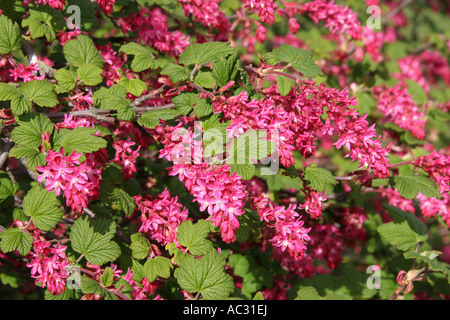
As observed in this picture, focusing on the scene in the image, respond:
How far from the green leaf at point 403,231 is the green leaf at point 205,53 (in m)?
1.77

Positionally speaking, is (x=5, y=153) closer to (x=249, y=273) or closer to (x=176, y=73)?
(x=176, y=73)

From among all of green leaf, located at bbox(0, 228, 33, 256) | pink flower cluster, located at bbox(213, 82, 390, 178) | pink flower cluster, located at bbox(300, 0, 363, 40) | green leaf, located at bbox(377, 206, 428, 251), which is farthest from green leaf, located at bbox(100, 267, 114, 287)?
pink flower cluster, located at bbox(300, 0, 363, 40)

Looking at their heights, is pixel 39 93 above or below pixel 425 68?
above

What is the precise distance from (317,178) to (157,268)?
1108 millimetres

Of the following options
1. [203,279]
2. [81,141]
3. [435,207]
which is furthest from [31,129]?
[435,207]

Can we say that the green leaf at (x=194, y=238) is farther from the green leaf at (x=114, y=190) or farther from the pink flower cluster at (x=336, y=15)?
the pink flower cluster at (x=336, y=15)

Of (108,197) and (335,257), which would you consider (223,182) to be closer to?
(108,197)

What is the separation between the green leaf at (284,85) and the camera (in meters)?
2.46

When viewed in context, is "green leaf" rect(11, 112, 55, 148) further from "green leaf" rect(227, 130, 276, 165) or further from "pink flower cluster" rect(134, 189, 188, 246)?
"green leaf" rect(227, 130, 276, 165)

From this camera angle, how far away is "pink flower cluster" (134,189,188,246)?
2.62m

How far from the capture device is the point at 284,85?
2486mm

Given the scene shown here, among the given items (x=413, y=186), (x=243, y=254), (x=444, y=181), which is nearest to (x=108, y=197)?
(x=243, y=254)

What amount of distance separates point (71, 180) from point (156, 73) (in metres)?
1.12

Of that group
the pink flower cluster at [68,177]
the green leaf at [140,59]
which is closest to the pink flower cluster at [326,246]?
the green leaf at [140,59]
